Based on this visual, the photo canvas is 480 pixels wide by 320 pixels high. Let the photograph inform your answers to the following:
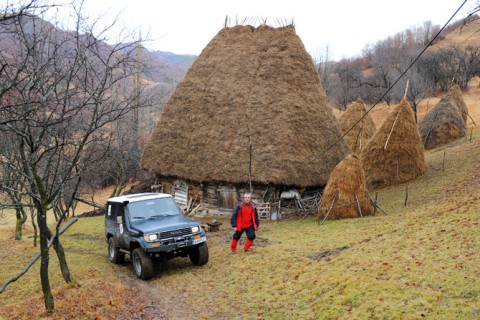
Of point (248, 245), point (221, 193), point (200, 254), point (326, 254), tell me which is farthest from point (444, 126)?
point (200, 254)

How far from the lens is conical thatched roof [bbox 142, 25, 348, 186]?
19.6 metres

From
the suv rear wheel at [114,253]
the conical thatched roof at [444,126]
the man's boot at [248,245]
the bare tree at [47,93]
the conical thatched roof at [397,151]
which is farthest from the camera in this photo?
the conical thatched roof at [444,126]

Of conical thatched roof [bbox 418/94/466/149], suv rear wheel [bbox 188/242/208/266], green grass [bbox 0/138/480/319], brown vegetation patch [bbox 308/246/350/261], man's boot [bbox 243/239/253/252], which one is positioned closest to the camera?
green grass [bbox 0/138/480/319]

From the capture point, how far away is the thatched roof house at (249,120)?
1956 cm

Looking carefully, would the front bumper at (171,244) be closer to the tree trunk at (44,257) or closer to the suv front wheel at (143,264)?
the suv front wheel at (143,264)

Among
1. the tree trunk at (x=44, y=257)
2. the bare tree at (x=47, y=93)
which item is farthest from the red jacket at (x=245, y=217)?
the tree trunk at (x=44, y=257)

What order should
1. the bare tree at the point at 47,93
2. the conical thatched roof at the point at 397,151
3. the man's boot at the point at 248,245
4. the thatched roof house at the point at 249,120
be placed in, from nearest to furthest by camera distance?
the bare tree at the point at 47,93 → the man's boot at the point at 248,245 → the thatched roof house at the point at 249,120 → the conical thatched roof at the point at 397,151

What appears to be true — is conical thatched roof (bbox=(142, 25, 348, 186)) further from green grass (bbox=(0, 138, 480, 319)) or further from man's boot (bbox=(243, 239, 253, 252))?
man's boot (bbox=(243, 239, 253, 252))

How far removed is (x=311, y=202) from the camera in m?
20.3

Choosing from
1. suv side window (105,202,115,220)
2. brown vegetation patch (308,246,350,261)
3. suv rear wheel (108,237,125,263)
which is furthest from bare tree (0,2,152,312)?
brown vegetation patch (308,246,350,261)

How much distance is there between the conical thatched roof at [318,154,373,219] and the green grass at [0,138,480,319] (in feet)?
2.51

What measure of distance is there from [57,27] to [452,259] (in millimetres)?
10396

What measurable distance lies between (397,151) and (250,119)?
7.98 meters

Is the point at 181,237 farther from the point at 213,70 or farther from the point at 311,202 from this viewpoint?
the point at 213,70
